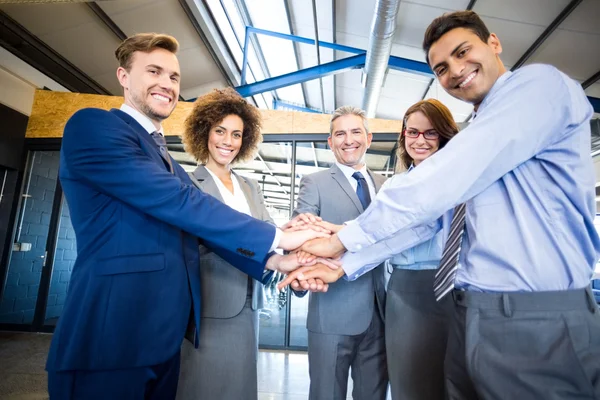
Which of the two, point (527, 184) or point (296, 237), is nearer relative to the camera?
point (527, 184)

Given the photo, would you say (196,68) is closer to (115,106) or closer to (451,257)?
(115,106)

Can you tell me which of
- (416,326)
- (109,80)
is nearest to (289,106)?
(109,80)

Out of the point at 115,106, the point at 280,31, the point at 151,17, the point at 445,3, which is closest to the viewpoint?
the point at 445,3

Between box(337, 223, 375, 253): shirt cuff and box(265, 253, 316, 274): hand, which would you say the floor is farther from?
box(337, 223, 375, 253): shirt cuff

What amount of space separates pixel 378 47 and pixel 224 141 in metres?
3.14

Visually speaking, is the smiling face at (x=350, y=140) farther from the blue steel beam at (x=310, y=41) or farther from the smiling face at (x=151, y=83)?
the blue steel beam at (x=310, y=41)

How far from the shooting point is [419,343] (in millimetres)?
1312

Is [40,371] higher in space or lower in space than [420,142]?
lower

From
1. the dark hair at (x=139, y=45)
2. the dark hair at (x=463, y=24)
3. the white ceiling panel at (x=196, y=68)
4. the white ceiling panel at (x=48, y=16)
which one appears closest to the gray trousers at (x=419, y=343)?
the dark hair at (x=463, y=24)

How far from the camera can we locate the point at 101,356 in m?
0.90

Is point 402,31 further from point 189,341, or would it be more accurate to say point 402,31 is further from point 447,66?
point 189,341

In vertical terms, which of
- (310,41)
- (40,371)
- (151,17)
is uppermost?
(310,41)

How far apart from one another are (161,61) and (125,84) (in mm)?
169

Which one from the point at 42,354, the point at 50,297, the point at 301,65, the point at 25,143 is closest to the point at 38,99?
the point at 25,143
